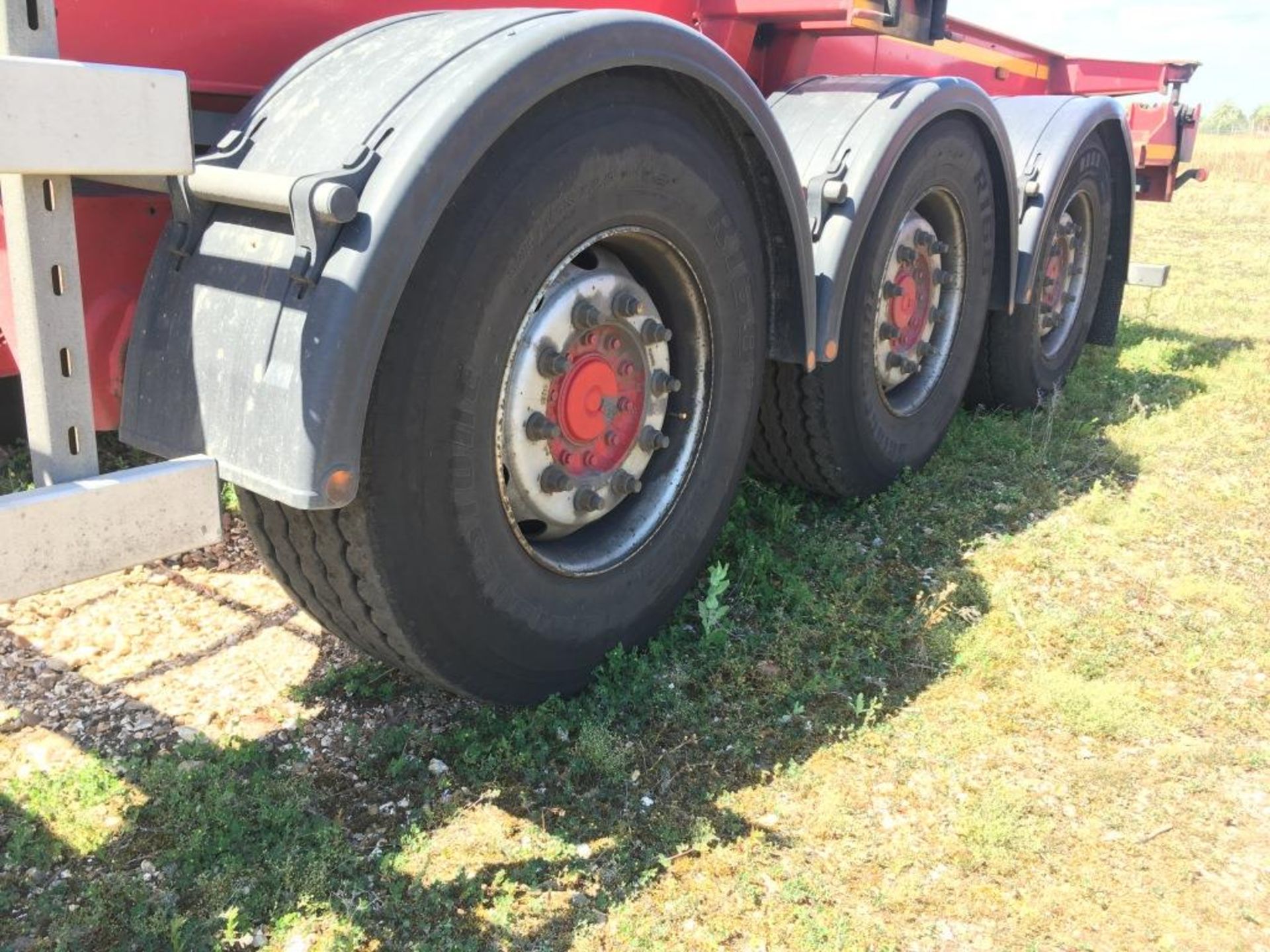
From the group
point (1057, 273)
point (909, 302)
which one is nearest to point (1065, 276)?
point (1057, 273)

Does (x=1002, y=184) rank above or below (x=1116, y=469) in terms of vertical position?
above

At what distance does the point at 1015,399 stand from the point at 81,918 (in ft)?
12.6

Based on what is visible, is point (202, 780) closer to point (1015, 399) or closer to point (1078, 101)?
point (1015, 399)

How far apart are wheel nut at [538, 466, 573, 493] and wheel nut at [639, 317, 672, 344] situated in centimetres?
37

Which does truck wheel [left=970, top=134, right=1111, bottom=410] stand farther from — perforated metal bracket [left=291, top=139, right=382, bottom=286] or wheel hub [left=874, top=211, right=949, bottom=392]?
perforated metal bracket [left=291, top=139, right=382, bottom=286]

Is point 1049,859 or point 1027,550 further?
point 1027,550

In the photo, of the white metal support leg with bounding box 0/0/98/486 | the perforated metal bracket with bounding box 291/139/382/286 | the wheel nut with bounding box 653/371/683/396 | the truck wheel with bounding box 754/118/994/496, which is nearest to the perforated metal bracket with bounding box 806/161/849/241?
the truck wheel with bounding box 754/118/994/496

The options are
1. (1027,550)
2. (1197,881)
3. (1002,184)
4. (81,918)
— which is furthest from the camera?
(1002,184)

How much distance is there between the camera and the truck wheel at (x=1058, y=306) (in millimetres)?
4418

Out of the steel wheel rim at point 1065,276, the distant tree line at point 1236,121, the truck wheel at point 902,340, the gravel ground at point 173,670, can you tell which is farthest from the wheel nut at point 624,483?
the distant tree line at point 1236,121

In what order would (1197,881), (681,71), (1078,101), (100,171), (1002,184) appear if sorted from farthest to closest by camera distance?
(1078,101) < (1002,184) < (681,71) < (1197,881) < (100,171)

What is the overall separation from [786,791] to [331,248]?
54.8 inches

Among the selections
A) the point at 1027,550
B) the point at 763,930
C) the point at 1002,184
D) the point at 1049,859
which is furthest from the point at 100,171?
the point at 1002,184

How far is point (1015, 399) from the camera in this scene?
15.0 ft
